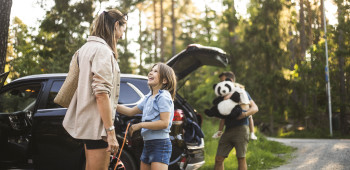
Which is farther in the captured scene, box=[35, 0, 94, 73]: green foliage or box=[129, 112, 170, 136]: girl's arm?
box=[35, 0, 94, 73]: green foliage

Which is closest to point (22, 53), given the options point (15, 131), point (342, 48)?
point (15, 131)

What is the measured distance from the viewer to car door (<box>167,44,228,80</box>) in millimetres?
5348

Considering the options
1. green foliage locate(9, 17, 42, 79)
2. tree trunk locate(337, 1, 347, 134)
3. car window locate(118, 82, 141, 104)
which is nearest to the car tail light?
car window locate(118, 82, 141, 104)

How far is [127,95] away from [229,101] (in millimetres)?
1719

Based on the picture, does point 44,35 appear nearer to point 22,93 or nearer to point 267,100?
point 22,93

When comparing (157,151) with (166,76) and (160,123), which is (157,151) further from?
(166,76)

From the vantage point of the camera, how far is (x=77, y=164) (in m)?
4.77

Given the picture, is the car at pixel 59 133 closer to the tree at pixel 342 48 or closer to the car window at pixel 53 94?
the car window at pixel 53 94

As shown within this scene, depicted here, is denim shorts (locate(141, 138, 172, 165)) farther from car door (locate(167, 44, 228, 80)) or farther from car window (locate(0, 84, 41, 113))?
car window (locate(0, 84, 41, 113))

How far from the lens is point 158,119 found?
3393 mm

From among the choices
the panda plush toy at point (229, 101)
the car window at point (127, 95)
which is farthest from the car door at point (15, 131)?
the panda plush toy at point (229, 101)

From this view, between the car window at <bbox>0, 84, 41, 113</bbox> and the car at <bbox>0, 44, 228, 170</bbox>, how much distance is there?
23mm

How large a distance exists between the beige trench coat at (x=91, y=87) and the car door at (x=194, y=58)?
101 inches

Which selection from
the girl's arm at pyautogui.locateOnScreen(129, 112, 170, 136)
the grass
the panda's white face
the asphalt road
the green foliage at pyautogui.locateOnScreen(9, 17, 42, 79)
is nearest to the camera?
the girl's arm at pyautogui.locateOnScreen(129, 112, 170, 136)
